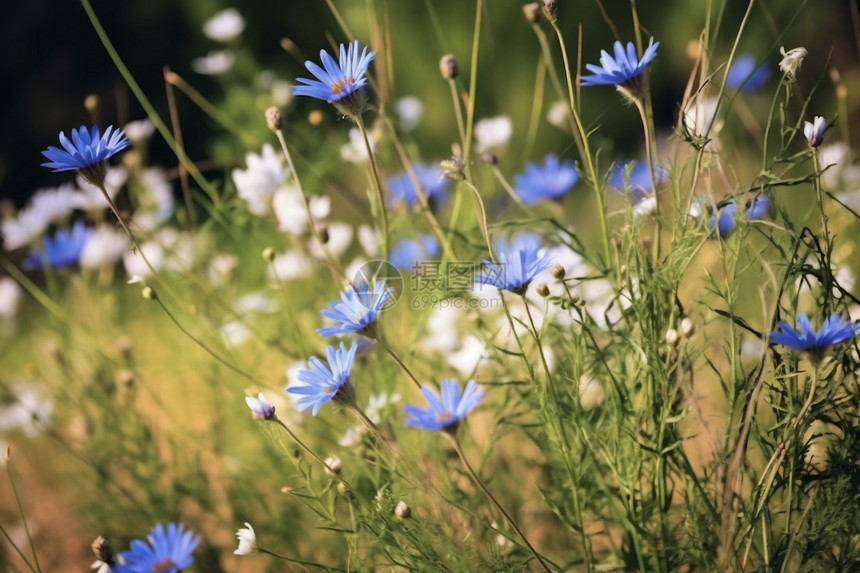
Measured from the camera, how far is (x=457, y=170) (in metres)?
0.68

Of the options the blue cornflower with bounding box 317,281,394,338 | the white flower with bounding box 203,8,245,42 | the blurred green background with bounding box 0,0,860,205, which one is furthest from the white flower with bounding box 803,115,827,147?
the blurred green background with bounding box 0,0,860,205

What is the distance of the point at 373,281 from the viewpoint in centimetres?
80

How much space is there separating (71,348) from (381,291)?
29.5 inches

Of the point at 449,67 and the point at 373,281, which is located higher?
the point at 449,67

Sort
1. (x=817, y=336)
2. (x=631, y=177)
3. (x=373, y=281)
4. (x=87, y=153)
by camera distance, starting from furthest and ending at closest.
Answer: (x=631, y=177), (x=373, y=281), (x=87, y=153), (x=817, y=336)

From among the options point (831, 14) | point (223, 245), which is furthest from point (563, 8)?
point (223, 245)

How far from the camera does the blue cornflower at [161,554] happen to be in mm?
713

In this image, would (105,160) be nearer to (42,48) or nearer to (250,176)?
(250,176)

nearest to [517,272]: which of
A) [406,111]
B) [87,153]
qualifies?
[87,153]

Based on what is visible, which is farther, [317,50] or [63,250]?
[317,50]

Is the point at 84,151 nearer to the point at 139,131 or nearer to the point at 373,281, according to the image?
the point at 373,281

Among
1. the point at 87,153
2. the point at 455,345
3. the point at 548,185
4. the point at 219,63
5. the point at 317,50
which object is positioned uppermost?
the point at 317,50

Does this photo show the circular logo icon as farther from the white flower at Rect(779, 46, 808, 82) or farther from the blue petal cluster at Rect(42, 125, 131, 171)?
the white flower at Rect(779, 46, 808, 82)

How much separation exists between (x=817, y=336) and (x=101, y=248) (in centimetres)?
99
